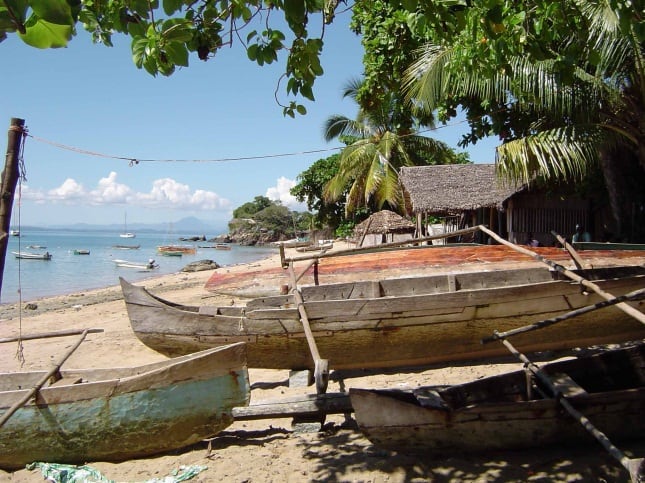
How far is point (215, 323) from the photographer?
19.5 ft

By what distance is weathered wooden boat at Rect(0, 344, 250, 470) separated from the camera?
4.02m

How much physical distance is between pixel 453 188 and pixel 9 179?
12990 millimetres

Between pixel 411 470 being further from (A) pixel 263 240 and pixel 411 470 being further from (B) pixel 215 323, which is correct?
(A) pixel 263 240

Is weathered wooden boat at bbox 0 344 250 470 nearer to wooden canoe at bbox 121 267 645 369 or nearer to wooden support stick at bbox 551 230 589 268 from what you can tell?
wooden canoe at bbox 121 267 645 369

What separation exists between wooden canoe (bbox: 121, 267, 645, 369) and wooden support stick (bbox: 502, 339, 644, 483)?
1.67 m

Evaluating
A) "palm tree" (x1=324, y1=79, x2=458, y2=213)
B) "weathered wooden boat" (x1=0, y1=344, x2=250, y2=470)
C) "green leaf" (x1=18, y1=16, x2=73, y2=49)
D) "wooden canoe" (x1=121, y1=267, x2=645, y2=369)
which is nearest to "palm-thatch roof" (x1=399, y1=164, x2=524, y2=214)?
"palm tree" (x1=324, y1=79, x2=458, y2=213)

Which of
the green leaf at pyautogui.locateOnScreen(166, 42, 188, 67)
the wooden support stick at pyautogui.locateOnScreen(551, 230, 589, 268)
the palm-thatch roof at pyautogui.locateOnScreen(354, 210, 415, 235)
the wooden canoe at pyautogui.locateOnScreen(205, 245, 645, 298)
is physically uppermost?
the green leaf at pyautogui.locateOnScreen(166, 42, 188, 67)

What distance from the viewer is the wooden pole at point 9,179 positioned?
372cm

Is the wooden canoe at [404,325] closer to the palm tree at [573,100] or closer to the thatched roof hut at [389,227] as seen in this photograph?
the palm tree at [573,100]

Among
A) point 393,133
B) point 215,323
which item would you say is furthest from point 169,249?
point 215,323

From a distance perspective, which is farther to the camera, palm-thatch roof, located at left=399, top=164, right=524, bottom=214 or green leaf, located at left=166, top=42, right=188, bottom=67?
palm-thatch roof, located at left=399, top=164, right=524, bottom=214

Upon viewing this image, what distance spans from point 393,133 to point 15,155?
781 inches

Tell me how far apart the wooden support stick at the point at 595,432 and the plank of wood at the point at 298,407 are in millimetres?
1577

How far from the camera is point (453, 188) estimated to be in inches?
590
